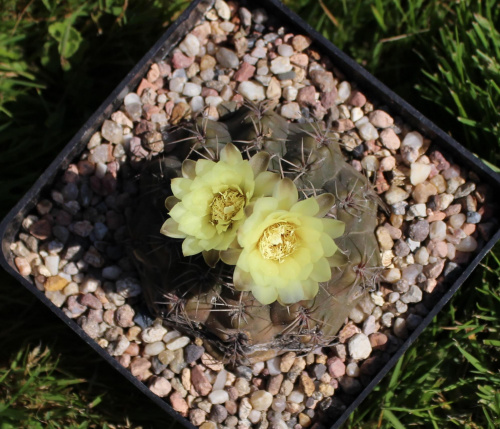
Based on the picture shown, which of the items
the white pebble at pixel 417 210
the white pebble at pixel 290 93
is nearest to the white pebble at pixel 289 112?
the white pebble at pixel 290 93

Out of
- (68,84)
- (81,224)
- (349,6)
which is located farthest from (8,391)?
(349,6)

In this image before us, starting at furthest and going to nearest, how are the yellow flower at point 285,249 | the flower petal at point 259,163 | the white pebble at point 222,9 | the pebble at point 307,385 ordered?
the white pebble at point 222,9
the pebble at point 307,385
the flower petal at point 259,163
the yellow flower at point 285,249

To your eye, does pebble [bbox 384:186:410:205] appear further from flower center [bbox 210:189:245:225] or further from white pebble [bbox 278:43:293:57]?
flower center [bbox 210:189:245:225]

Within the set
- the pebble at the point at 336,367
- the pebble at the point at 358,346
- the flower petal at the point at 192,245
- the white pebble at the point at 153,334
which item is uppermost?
the flower petal at the point at 192,245

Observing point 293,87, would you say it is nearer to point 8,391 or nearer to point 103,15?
point 103,15

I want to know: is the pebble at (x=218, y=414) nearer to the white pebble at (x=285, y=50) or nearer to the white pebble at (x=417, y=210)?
the white pebble at (x=417, y=210)

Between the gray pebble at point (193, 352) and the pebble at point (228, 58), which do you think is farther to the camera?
the pebble at point (228, 58)

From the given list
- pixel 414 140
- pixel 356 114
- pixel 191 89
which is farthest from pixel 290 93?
pixel 414 140
